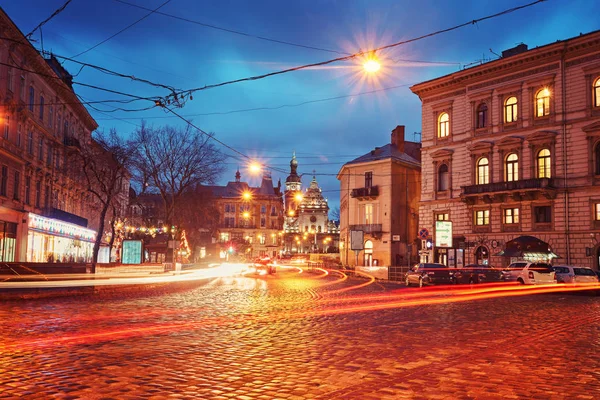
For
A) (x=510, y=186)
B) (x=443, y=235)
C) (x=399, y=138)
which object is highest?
(x=399, y=138)

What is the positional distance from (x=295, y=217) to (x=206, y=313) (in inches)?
6200

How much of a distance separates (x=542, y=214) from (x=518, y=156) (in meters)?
4.79

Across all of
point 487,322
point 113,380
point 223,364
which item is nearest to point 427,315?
point 487,322

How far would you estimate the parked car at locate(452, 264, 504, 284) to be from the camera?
32.6m

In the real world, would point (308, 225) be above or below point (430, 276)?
above

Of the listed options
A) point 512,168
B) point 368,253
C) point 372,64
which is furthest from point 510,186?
point 372,64

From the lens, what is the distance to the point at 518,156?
→ 43062mm

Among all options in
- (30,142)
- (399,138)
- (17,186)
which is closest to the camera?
(17,186)

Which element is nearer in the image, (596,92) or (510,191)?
(596,92)

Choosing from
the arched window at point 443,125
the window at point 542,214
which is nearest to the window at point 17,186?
the arched window at point 443,125

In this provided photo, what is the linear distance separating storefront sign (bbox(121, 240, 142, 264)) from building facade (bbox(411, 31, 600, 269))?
1126 inches

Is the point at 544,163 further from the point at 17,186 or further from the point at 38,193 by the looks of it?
the point at 38,193

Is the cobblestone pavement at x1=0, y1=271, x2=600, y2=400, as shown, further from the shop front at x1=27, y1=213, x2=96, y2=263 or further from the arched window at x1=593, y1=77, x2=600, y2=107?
the arched window at x1=593, y1=77, x2=600, y2=107

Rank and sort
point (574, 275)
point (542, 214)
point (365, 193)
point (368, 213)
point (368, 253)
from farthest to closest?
point (368, 213), point (365, 193), point (368, 253), point (542, 214), point (574, 275)
